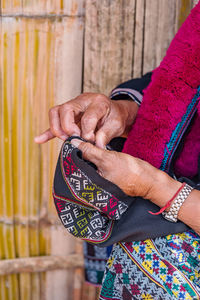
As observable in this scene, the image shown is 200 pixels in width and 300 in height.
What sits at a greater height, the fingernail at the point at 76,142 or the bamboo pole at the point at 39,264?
the fingernail at the point at 76,142

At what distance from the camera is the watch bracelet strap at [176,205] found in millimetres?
956

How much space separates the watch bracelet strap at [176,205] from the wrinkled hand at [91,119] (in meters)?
0.23

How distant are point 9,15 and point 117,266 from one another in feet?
3.09

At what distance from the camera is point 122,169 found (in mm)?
926

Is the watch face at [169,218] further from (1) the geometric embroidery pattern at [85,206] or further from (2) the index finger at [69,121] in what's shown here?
(2) the index finger at [69,121]

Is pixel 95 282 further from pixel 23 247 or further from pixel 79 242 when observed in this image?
pixel 23 247

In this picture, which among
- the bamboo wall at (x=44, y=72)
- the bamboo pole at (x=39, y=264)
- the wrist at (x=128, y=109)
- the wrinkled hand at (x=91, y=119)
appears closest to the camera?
the wrinkled hand at (x=91, y=119)

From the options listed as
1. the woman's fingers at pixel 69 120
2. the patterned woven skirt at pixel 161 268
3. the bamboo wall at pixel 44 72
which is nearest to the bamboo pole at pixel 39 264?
the bamboo wall at pixel 44 72

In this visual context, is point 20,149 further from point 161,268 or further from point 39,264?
point 161,268

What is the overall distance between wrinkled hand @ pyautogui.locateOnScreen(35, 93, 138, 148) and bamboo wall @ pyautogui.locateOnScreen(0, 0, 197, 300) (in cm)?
35

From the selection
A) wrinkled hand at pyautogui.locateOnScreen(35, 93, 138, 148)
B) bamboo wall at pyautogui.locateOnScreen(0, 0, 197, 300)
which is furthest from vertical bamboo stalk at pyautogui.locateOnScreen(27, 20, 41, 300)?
wrinkled hand at pyautogui.locateOnScreen(35, 93, 138, 148)

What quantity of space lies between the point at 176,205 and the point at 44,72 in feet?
2.52

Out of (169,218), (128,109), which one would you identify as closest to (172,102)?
(128,109)

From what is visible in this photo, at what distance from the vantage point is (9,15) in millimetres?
1394
